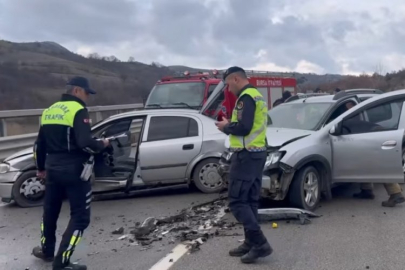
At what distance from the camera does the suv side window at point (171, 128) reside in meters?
9.49

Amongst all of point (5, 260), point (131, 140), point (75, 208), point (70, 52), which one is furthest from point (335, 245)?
point (70, 52)

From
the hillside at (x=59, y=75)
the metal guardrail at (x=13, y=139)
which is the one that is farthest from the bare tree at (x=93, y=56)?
the metal guardrail at (x=13, y=139)

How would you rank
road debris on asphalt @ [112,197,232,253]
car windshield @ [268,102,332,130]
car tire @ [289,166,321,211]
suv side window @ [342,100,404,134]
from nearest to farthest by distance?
road debris on asphalt @ [112,197,232,253] < car tire @ [289,166,321,211] < suv side window @ [342,100,404,134] < car windshield @ [268,102,332,130]

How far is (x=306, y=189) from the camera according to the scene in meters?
7.86

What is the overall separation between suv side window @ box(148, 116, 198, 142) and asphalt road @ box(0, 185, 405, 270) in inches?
48.8

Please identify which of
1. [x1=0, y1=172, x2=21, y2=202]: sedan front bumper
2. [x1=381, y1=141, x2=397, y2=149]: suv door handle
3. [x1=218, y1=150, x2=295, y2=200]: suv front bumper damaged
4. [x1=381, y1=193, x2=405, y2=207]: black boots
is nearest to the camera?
[x1=218, y1=150, x2=295, y2=200]: suv front bumper damaged

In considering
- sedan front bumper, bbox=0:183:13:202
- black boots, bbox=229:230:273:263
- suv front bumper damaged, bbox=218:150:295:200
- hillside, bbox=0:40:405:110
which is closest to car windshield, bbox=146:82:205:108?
sedan front bumper, bbox=0:183:13:202

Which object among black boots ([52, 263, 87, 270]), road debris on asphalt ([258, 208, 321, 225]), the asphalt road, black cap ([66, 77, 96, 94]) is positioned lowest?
the asphalt road

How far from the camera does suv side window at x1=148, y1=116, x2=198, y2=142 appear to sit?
9492mm

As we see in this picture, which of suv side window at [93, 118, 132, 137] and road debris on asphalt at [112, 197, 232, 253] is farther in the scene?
suv side window at [93, 118, 132, 137]

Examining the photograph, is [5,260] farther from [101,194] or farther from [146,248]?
[101,194]

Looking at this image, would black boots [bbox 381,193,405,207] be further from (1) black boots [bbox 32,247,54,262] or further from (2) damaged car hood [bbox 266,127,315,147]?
(1) black boots [bbox 32,247,54,262]

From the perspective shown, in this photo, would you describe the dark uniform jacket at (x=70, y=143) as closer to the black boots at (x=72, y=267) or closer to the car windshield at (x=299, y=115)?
the black boots at (x=72, y=267)

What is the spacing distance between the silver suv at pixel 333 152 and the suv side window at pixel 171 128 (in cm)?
153
